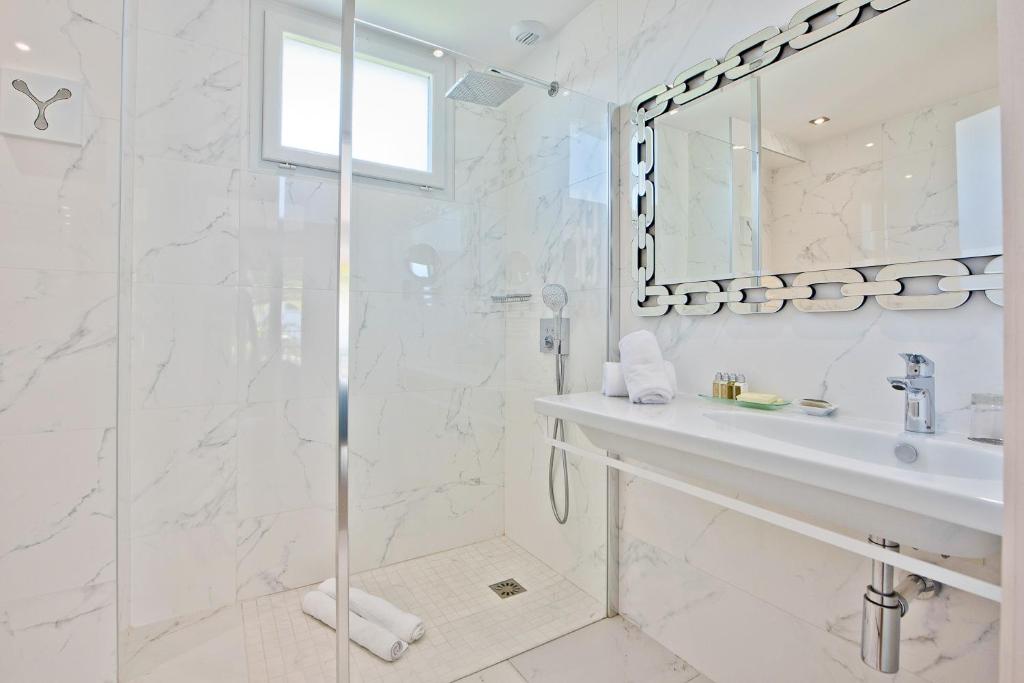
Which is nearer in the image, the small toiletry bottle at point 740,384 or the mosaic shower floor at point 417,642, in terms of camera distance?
the small toiletry bottle at point 740,384

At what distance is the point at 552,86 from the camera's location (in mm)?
1897

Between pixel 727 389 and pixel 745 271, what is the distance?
0.34 m

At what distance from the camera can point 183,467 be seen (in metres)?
1.80

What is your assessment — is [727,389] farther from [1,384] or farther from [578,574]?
[1,384]

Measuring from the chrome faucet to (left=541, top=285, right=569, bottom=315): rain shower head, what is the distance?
1.08 m

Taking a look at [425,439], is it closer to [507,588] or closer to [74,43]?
[507,588]

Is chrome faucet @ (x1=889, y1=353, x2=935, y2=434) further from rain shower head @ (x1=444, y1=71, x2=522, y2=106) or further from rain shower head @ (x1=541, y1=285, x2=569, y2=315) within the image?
rain shower head @ (x1=444, y1=71, x2=522, y2=106)

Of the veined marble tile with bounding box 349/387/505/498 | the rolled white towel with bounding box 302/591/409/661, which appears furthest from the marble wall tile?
the veined marble tile with bounding box 349/387/505/498

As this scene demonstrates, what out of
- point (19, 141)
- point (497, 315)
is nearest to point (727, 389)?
point (497, 315)

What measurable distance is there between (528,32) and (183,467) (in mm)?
2171

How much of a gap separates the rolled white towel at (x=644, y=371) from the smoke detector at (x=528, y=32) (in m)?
1.40

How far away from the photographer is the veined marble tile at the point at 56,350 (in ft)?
4.19

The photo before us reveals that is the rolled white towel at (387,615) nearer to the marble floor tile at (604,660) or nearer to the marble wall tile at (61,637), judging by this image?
the marble floor tile at (604,660)

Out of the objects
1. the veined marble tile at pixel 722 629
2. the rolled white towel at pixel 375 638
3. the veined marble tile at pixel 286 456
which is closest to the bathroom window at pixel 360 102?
the veined marble tile at pixel 286 456
